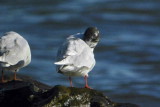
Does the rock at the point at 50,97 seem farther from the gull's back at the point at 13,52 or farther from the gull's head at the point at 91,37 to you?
the gull's head at the point at 91,37

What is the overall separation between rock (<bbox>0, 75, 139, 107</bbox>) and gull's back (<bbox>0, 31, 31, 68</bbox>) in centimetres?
56

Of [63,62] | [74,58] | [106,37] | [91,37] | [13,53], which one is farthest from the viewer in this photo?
[106,37]

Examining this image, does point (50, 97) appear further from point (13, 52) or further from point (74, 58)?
point (13, 52)

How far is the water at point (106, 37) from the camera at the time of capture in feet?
46.8

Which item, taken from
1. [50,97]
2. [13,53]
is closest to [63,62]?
[50,97]

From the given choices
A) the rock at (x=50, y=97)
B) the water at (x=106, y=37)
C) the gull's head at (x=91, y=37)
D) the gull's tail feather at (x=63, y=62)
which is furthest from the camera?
the water at (x=106, y=37)

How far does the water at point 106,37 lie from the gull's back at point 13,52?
14.1 ft

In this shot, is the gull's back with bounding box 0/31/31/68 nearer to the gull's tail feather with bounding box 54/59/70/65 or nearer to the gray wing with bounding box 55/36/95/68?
the gray wing with bounding box 55/36/95/68

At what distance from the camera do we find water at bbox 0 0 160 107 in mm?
14250

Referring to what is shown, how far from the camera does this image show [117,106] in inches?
317

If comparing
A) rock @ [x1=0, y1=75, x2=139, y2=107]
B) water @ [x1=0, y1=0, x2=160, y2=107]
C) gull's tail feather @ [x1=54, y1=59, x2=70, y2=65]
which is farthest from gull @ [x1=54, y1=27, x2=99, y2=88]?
water @ [x1=0, y1=0, x2=160, y2=107]

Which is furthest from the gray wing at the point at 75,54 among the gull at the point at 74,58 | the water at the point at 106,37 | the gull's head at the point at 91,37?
the water at the point at 106,37

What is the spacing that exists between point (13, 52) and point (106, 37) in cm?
900

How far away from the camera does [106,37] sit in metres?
17.5
